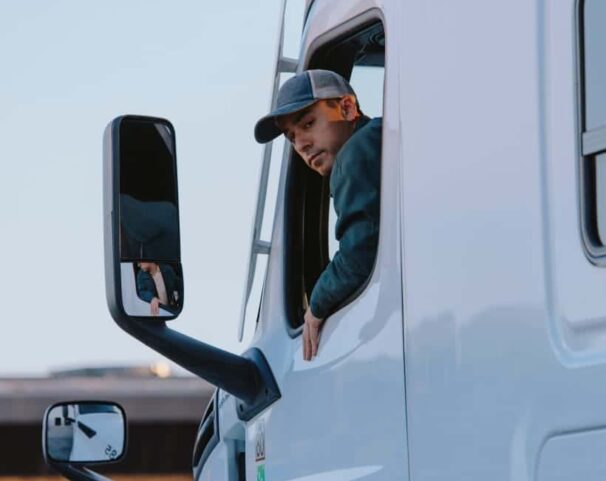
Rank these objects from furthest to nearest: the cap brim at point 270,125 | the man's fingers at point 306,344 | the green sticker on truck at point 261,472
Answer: the green sticker on truck at point 261,472, the cap brim at point 270,125, the man's fingers at point 306,344

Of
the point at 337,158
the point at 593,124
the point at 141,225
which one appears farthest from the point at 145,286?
the point at 593,124

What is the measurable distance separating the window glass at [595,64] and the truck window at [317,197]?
4.50 ft

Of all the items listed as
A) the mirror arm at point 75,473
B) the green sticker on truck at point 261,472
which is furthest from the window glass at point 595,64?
the mirror arm at point 75,473

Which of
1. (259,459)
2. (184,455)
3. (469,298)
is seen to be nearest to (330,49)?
(259,459)

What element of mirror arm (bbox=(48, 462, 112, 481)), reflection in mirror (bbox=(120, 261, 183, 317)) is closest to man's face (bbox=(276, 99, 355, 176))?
reflection in mirror (bbox=(120, 261, 183, 317))

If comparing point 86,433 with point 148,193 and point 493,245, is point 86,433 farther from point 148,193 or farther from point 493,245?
point 493,245

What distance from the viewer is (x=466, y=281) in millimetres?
3330

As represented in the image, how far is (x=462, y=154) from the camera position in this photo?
3.38 metres

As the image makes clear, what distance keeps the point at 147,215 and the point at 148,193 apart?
0.05 meters

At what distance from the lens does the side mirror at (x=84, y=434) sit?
536cm

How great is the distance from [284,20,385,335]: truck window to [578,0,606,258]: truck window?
1364 millimetres

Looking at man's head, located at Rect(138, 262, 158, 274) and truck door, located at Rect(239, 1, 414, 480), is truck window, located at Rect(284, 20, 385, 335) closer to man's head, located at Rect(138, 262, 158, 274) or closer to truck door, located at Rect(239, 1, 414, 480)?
truck door, located at Rect(239, 1, 414, 480)

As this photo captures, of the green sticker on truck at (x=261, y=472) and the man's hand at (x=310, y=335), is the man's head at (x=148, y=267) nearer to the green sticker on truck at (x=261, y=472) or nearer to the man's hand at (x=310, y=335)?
the man's hand at (x=310, y=335)

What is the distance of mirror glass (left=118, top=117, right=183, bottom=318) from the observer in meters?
4.08
